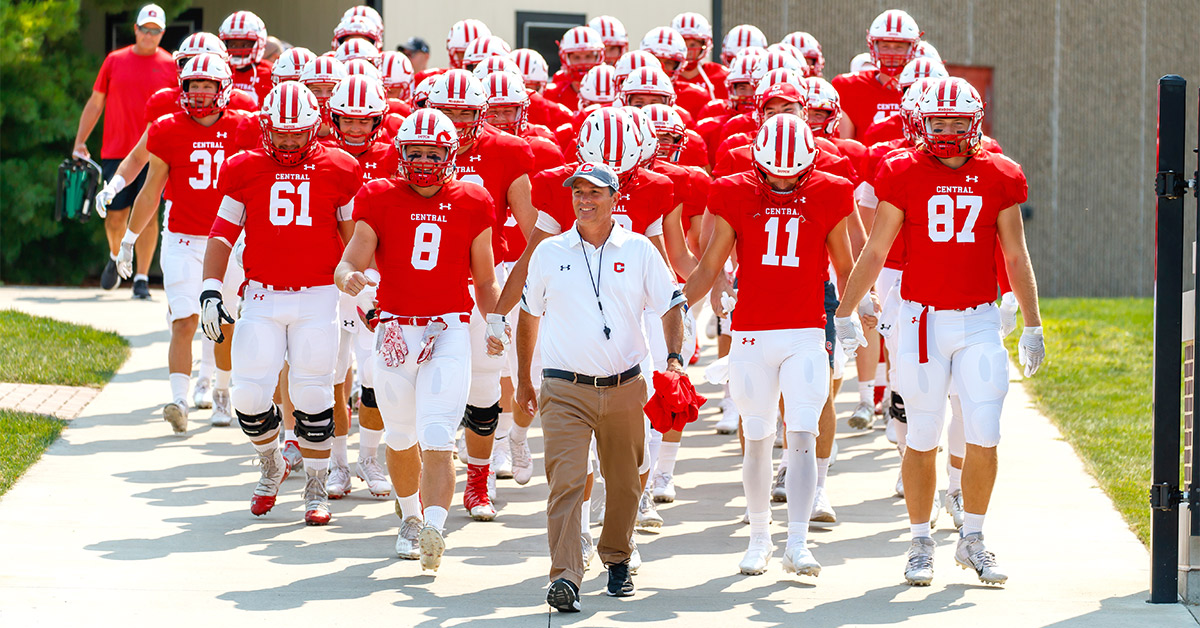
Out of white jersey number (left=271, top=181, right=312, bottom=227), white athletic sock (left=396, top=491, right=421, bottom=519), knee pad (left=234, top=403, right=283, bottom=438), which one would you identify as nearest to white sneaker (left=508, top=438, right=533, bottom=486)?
knee pad (left=234, top=403, right=283, bottom=438)

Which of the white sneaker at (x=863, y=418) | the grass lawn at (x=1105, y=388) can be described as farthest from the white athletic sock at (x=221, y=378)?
the grass lawn at (x=1105, y=388)

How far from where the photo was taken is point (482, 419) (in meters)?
8.38

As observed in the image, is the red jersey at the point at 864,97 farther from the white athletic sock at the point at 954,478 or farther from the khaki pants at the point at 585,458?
the khaki pants at the point at 585,458

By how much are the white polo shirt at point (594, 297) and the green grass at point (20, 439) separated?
10.8ft

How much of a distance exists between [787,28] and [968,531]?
11.4m

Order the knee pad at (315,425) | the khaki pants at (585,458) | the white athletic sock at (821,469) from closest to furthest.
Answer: the khaki pants at (585,458) → the knee pad at (315,425) → the white athletic sock at (821,469)

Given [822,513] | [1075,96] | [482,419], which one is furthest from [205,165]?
[1075,96]

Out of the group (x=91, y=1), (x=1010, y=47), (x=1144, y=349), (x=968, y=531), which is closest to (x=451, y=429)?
(x=968, y=531)

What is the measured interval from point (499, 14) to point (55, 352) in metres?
6.44

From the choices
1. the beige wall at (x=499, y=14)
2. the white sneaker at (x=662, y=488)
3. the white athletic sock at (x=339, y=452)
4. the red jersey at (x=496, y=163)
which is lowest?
the white sneaker at (x=662, y=488)

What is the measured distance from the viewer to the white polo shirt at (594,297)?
6871 mm

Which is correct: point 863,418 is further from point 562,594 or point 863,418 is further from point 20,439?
point 20,439

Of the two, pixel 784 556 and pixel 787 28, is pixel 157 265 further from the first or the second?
pixel 784 556

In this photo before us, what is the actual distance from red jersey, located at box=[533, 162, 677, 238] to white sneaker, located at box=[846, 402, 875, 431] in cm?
313
